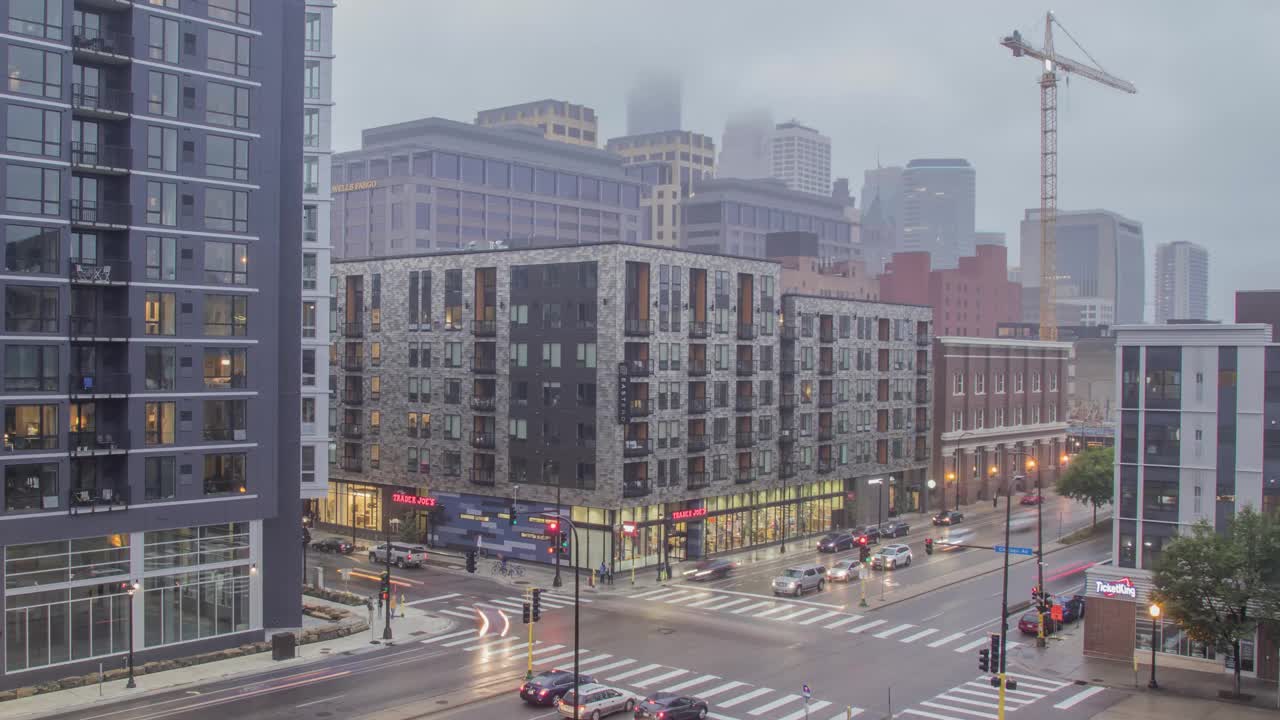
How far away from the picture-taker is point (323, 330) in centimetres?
6712

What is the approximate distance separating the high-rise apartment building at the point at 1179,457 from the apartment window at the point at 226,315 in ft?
143

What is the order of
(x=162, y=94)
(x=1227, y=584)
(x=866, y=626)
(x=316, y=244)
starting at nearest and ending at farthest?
(x=1227, y=584) → (x=162, y=94) → (x=866, y=626) → (x=316, y=244)

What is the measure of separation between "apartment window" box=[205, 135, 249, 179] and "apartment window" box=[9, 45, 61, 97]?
7216 mm

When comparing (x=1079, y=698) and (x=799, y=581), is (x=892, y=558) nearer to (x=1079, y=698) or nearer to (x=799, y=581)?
(x=799, y=581)

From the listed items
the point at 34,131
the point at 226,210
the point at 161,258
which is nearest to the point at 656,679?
the point at 161,258

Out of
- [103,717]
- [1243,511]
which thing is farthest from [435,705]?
[1243,511]

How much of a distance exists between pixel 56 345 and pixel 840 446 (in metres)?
64.6

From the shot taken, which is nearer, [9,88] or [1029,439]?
[9,88]

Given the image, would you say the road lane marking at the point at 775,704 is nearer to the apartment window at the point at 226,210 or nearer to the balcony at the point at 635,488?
the balcony at the point at 635,488

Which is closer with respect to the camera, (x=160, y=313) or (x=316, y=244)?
(x=160, y=313)

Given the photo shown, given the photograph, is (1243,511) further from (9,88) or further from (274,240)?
(9,88)

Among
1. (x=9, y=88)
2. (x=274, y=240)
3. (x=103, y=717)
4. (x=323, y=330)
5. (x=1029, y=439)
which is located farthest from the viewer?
(x=1029, y=439)

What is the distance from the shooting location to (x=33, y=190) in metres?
49.5

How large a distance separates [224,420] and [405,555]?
25.3 meters
